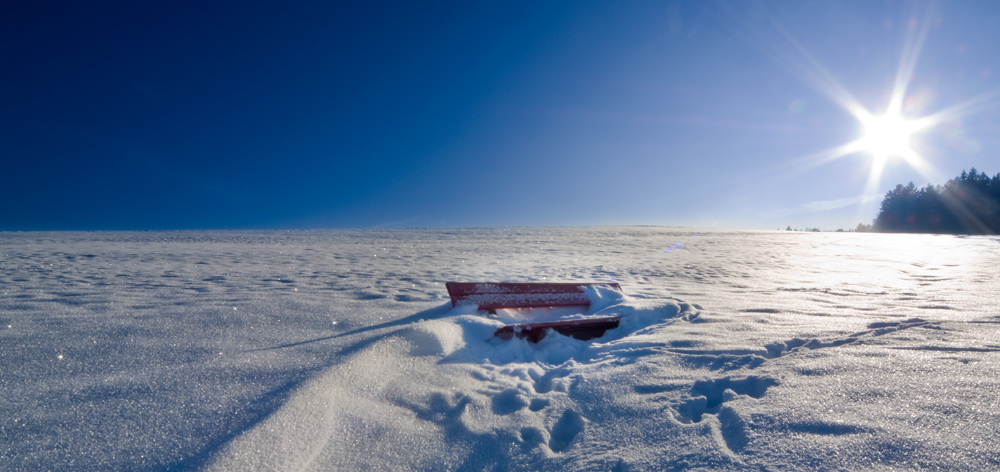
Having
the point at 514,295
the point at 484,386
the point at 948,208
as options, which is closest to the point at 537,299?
the point at 514,295

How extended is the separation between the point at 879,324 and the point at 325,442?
144 inches

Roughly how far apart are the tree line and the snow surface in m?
39.7

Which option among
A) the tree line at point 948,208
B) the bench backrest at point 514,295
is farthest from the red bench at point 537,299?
the tree line at point 948,208

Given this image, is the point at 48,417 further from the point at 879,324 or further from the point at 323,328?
the point at 879,324

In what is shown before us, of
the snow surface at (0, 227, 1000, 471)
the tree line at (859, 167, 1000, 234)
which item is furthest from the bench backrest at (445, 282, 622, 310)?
the tree line at (859, 167, 1000, 234)

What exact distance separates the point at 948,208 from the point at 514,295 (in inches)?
1786

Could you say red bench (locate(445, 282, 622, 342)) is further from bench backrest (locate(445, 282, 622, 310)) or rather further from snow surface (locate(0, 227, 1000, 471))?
snow surface (locate(0, 227, 1000, 471))

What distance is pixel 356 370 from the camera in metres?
2.10

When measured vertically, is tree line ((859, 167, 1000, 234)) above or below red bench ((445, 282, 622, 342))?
above

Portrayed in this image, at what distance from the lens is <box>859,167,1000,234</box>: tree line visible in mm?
28969

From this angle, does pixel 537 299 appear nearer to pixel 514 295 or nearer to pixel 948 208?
pixel 514 295

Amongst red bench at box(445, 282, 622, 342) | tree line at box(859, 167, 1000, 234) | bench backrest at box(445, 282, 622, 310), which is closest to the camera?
red bench at box(445, 282, 622, 342)

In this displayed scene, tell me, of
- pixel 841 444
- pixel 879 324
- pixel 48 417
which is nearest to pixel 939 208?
pixel 879 324

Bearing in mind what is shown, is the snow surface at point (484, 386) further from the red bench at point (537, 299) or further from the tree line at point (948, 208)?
the tree line at point (948, 208)
